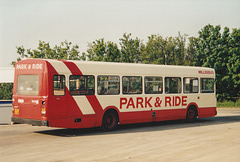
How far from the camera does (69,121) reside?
13.6 meters

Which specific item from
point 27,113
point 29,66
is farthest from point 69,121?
point 29,66

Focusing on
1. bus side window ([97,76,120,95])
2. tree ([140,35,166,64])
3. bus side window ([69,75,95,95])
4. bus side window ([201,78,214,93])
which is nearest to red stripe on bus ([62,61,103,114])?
bus side window ([69,75,95,95])

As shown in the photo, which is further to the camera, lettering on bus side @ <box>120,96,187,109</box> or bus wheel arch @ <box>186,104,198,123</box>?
bus wheel arch @ <box>186,104,198,123</box>

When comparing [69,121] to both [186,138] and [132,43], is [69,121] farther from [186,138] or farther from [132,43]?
[132,43]

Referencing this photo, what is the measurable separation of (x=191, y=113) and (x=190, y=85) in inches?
59.4

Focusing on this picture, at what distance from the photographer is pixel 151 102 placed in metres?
16.8

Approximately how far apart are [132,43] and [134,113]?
1352 inches

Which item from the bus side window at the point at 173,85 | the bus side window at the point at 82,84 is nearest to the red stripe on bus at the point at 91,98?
the bus side window at the point at 82,84

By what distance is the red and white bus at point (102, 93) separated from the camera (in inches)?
523

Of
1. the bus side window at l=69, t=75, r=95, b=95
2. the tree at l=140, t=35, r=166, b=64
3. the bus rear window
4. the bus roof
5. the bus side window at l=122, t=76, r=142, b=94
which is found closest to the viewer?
A: the bus rear window

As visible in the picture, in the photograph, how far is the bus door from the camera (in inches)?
519

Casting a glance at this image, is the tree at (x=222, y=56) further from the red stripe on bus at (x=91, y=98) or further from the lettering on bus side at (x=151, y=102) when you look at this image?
the red stripe on bus at (x=91, y=98)

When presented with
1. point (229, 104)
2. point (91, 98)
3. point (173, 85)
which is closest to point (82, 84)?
point (91, 98)

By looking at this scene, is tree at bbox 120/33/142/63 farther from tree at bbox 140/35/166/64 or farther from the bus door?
the bus door
